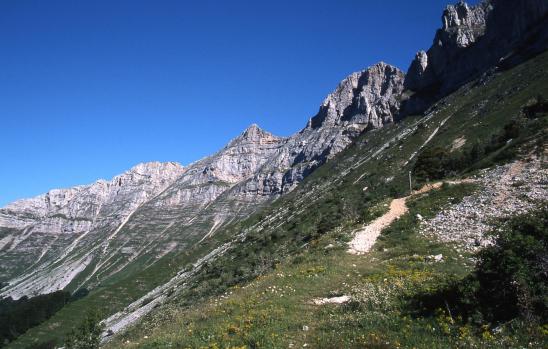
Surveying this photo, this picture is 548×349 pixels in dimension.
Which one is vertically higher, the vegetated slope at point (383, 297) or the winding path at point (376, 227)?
the winding path at point (376, 227)

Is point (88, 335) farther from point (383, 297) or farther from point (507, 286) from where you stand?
point (507, 286)

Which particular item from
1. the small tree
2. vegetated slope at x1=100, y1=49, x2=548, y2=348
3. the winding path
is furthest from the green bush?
the small tree

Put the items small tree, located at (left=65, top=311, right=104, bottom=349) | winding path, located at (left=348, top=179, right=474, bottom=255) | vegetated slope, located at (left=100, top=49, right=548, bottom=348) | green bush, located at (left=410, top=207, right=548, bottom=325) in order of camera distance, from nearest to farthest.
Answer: green bush, located at (left=410, top=207, right=548, bottom=325) → vegetated slope, located at (left=100, top=49, right=548, bottom=348) → winding path, located at (left=348, top=179, right=474, bottom=255) → small tree, located at (left=65, top=311, right=104, bottom=349)

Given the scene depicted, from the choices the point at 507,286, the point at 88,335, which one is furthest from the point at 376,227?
the point at 88,335

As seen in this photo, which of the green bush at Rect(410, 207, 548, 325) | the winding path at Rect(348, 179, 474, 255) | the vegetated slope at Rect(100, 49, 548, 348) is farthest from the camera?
the winding path at Rect(348, 179, 474, 255)

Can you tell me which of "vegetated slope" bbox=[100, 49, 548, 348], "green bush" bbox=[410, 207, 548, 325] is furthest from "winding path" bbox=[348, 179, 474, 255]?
"green bush" bbox=[410, 207, 548, 325]

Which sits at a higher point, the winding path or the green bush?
the winding path

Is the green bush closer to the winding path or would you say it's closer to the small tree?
the winding path

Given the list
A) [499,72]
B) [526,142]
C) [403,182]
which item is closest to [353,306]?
[526,142]

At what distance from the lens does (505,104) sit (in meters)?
108

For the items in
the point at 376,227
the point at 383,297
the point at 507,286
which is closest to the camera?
the point at 507,286

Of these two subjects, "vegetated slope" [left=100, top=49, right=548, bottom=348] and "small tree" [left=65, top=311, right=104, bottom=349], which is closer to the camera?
"vegetated slope" [left=100, top=49, right=548, bottom=348]

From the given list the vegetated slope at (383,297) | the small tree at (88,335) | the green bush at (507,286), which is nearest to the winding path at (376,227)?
the vegetated slope at (383,297)

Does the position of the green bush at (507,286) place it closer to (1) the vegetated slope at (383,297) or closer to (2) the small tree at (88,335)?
(1) the vegetated slope at (383,297)
